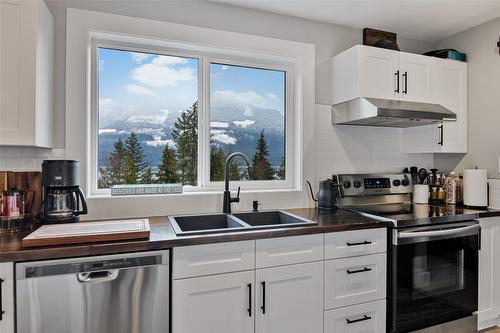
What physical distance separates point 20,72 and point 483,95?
3.29 meters

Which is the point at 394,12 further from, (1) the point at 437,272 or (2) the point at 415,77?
(1) the point at 437,272

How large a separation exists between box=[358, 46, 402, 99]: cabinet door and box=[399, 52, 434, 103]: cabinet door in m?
0.05

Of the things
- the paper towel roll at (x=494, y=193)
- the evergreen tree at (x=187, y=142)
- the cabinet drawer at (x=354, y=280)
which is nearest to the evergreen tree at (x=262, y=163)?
the evergreen tree at (x=187, y=142)

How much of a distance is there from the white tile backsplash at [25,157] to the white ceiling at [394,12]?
154 cm

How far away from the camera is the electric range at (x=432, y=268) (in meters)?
1.99

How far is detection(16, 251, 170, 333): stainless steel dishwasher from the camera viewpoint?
1.32 m

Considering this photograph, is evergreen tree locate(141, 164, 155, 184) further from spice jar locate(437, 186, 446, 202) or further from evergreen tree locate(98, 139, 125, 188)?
spice jar locate(437, 186, 446, 202)

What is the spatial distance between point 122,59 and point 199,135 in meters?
0.74

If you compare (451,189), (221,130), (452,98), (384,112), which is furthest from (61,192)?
(452,98)

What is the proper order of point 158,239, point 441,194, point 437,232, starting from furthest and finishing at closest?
point 441,194, point 437,232, point 158,239

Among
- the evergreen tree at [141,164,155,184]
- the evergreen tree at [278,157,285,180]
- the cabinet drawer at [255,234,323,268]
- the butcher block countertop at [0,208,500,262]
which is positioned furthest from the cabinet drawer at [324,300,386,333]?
the evergreen tree at [141,164,155,184]

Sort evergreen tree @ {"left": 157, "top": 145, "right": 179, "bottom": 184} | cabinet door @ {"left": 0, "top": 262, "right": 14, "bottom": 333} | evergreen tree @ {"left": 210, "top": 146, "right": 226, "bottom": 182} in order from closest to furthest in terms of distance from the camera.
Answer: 1. cabinet door @ {"left": 0, "top": 262, "right": 14, "bottom": 333}
2. evergreen tree @ {"left": 157, "top": 145, "right": 179, "bottom": 184}
3. evergreen tree @ {"left": 210, "top": 146, "right": 226, "bottom": 182}

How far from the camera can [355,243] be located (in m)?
1.92


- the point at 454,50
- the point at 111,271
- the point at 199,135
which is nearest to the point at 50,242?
the point at 111,271
